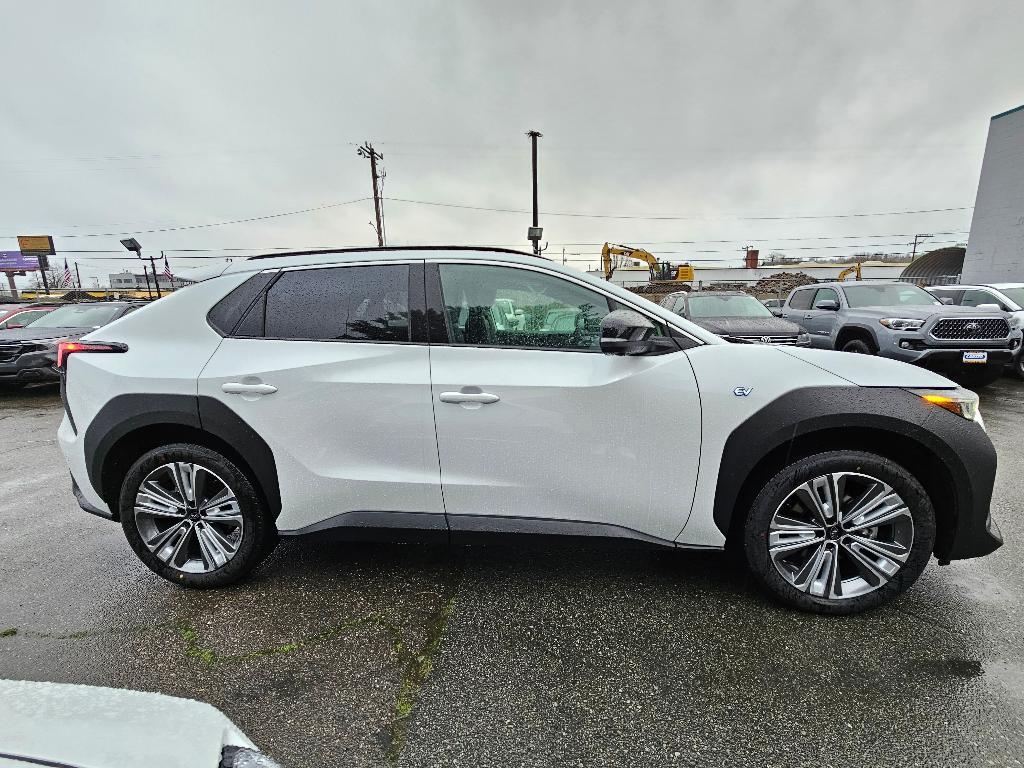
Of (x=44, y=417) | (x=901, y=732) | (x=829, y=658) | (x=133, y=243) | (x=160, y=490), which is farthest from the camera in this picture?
(x=133, y=243)

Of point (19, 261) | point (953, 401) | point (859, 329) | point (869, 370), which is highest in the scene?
point (19, 261)

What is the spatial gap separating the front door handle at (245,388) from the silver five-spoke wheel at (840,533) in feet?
8.15

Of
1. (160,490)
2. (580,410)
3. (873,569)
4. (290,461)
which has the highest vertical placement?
(580,410)

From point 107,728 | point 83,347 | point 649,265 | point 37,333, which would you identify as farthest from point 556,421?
point 649,265

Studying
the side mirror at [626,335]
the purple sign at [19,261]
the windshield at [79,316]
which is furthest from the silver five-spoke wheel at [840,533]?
the purple sign at [19,261]

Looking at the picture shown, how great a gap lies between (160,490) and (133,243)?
18206 mm

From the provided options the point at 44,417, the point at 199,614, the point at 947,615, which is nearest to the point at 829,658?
the point at 947,615

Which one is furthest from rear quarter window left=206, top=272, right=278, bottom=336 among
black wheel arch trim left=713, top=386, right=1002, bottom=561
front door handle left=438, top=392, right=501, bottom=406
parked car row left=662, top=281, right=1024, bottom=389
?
parked car row left=662, top=281, right=1024, bottom=389

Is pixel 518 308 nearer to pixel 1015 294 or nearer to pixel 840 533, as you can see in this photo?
pixel 840 533

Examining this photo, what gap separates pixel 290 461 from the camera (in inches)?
93.9

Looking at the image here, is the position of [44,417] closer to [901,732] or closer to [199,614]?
[199,614]

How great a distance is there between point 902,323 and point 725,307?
2659 millimetres

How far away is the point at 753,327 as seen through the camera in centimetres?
763

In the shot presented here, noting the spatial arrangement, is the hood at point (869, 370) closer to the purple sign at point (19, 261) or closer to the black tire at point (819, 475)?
the black tire at point (819, 475)
